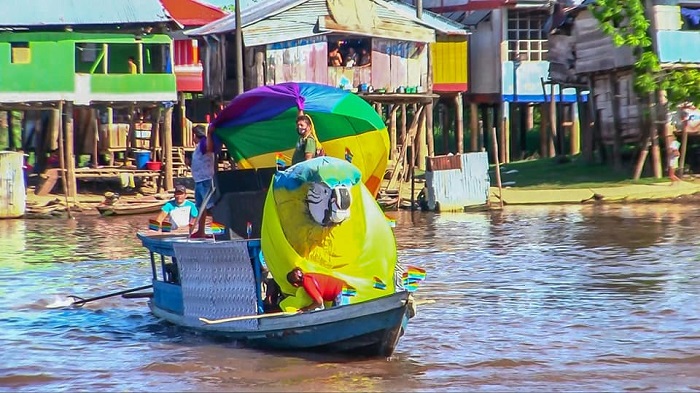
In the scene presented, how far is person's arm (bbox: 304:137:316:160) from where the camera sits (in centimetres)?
1237

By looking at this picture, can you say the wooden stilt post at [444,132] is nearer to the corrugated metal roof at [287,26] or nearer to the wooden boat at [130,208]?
the corrugated metal roof at [287,26]

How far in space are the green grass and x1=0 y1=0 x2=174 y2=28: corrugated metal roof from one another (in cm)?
954

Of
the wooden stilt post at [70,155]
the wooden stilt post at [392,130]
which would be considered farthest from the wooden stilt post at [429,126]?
the wooden stilt post at [70,155]

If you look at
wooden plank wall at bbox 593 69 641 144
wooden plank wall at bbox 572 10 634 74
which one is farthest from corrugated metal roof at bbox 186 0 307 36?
wooden plank wall at bbox 593 69 641 144

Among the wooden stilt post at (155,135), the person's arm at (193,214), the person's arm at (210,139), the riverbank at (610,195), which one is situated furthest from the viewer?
the wooden stilt post at (155,135)

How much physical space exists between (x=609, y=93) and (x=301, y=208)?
70.6 feet

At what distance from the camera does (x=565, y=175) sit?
3145 centimetres

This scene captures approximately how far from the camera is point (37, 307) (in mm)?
15578

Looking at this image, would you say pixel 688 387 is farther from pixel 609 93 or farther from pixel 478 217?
pixel 609 93

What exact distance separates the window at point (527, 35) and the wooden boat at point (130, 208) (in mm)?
14473

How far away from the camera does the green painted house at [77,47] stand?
29594 mm

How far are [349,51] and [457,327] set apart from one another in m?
18.6

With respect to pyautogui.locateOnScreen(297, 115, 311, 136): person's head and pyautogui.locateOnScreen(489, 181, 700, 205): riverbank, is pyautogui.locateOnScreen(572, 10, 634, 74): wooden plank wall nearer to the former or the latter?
pyautogui.locateOnScreen(489, 181, 700, 205): riverbank

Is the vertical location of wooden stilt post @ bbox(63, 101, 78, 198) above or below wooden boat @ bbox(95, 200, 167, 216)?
above
